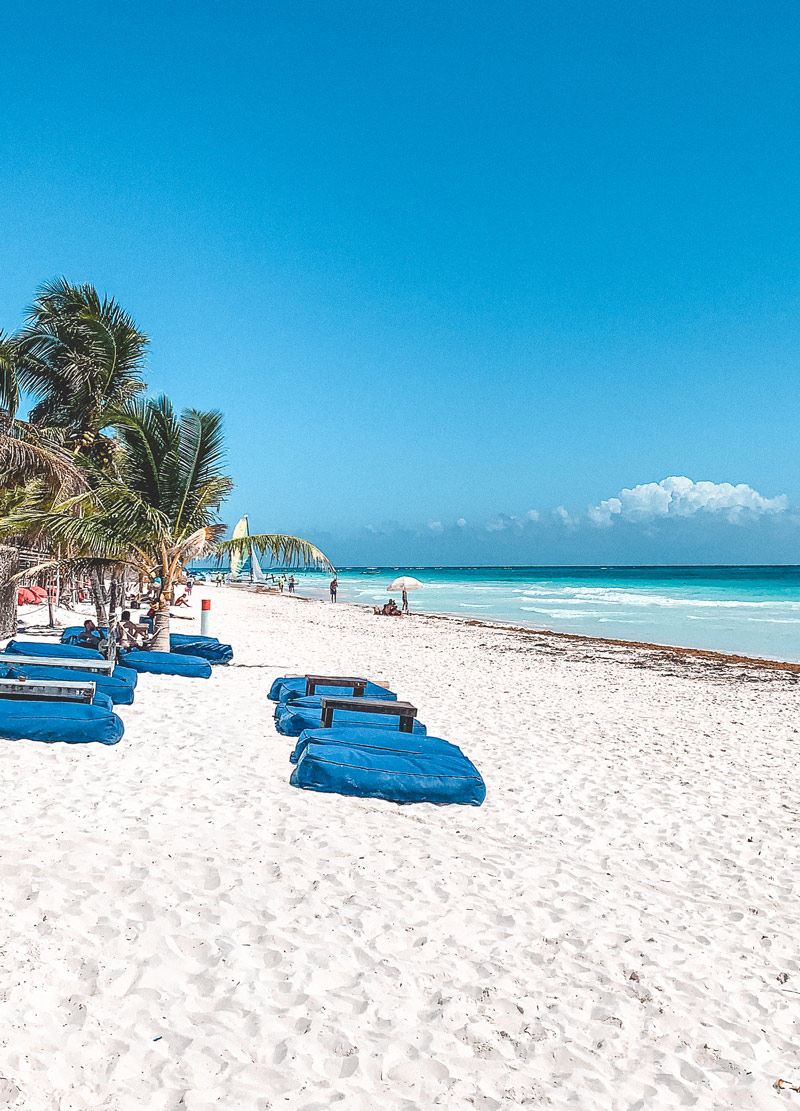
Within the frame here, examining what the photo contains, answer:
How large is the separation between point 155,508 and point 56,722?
6546 millimetres

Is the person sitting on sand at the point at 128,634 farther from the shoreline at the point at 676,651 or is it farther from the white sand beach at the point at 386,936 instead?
the shoreline at the point at 676,651

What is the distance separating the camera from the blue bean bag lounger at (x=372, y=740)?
6.59 m

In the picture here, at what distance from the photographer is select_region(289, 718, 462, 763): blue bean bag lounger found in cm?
659

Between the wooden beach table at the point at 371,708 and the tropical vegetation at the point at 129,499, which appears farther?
the tropical vegetation at the point at 129,499

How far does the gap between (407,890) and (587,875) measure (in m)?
1.40

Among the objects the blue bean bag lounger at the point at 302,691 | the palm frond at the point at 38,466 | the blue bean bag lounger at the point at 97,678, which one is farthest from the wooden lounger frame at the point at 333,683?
the palm frond at the point at 38,466

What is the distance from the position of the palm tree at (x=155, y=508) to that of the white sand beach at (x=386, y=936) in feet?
17.0

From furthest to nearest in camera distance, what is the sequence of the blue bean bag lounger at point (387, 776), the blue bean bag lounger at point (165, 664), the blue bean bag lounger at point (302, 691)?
the blue bean bag lounger at point (165, 664), the blue bean bag lounger at point (302, 691), the blue bean bag lounger at point (387, 776)

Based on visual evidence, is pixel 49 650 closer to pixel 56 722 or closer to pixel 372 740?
pixel 56 722

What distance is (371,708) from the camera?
7816 mm

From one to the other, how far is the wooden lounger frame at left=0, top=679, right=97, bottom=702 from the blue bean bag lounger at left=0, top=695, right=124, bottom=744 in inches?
6.3

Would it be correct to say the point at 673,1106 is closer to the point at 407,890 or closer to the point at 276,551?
the point at 407,890

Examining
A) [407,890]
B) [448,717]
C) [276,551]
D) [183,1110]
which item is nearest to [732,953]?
[407,890]

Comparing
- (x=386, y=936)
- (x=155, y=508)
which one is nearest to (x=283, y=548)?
(x=155, y=508)
